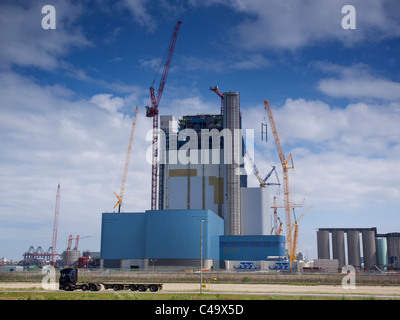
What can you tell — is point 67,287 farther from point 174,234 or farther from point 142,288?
point 174,234

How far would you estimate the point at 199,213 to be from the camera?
13588 centimetres

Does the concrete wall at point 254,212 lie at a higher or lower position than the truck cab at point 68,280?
higher

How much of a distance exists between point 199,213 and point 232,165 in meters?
34.1

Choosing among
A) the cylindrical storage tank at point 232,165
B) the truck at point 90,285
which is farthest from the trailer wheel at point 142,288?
the cylindrical storage tank at point 232,165

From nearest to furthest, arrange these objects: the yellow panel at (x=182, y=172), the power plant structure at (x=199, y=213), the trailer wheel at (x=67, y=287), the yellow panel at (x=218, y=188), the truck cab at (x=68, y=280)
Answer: the trailer wheel at (x=67, y=287) → the truck cab at (x=68, y=280) → the power plant structure at (x=199, y=213) → the yellow panel at (x=218, y=188) → the yellow panel at (x=182, y=172)

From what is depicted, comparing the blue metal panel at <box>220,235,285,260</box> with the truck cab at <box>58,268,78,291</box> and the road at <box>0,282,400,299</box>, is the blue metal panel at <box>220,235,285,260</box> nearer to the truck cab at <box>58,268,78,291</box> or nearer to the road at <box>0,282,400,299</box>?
the road at <box>0,282,400,299</box>

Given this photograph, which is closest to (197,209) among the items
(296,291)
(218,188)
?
(218,188)

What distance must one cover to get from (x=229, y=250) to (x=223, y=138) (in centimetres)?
4616

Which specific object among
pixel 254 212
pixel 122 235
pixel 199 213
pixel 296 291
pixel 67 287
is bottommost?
pixel 296 291

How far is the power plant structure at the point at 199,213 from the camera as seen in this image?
441 feet

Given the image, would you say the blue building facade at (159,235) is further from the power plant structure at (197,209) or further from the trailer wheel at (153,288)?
the trailer wheel at (153,288)
